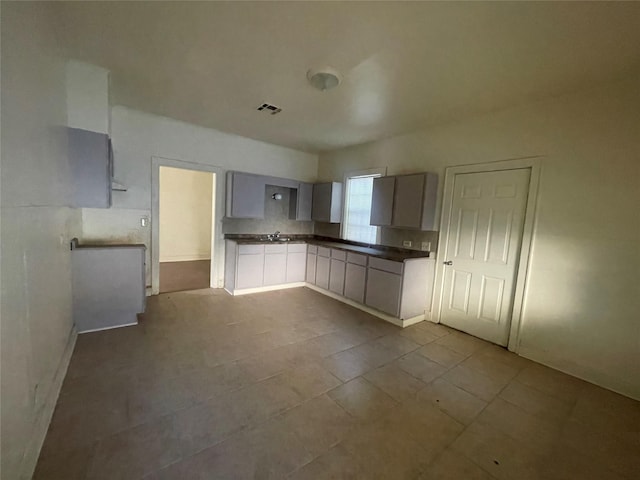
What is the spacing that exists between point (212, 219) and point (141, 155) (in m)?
1.34

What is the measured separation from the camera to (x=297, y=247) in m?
5.00

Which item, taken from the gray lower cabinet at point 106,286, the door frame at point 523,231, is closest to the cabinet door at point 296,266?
the gray lower cabinet at point 106,286

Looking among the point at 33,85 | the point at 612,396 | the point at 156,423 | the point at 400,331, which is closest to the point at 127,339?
the point at 156,423

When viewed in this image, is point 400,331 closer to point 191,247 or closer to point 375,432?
point 375,432

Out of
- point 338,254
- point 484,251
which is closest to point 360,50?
point 484,251

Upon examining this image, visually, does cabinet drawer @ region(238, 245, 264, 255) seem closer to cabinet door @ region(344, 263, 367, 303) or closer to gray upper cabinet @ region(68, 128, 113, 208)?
cabinet door @ region(344, 263, 367, 303)

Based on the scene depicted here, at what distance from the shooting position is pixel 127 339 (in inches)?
110

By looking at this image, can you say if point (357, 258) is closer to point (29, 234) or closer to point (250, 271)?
point (250, 271)

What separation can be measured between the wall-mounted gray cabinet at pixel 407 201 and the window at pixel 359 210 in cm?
54

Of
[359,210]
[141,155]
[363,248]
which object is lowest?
[363,248]

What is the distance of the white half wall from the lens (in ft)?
12.0

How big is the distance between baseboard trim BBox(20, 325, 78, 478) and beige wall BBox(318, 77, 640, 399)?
398 centimetres

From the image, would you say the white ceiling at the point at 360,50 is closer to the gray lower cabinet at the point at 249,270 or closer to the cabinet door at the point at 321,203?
the cabinet door at the point at 321,203

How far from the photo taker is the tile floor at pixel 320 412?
152 centimetres
